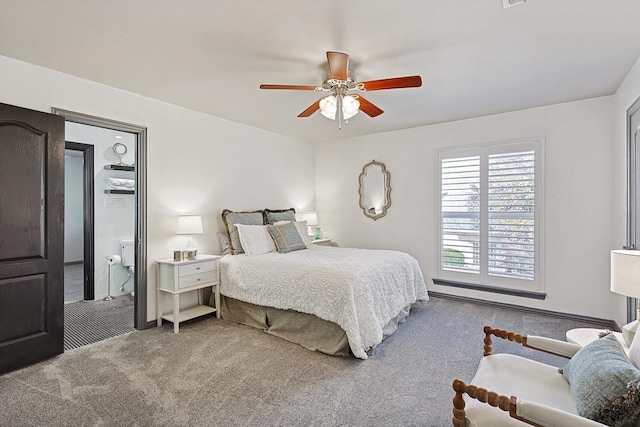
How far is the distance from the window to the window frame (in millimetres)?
10

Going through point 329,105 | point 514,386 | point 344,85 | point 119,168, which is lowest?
point 514,386

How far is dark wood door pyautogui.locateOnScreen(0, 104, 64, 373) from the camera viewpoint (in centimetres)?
257

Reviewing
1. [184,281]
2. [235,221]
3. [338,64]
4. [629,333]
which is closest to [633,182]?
[629,333]

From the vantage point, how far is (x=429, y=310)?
4141 mm

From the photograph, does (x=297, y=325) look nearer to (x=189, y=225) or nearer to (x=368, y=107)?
(x=189, y=225)

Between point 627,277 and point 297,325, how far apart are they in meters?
2.50

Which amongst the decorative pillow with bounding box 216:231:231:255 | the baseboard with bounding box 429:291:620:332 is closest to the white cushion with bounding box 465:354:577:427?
the baseboard with bounding box 429:291:620:332

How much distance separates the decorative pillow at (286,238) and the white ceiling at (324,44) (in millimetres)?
1646

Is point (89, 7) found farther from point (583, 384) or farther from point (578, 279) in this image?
point (578, 279)

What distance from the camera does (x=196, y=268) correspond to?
3639 mm

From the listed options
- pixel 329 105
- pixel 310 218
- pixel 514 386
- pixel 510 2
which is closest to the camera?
pixel 514 386

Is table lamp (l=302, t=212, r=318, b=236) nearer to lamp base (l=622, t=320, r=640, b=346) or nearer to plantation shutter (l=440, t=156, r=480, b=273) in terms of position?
plantation shutter (l=440, t=156, r=480, b=273)

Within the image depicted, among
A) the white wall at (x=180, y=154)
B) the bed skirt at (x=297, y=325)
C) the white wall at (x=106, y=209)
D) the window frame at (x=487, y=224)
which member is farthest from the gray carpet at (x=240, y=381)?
the white wall at (x=106, y=209)

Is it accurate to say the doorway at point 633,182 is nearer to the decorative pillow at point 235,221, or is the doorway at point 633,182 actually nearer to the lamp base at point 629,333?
the lamp base at point 629,333
